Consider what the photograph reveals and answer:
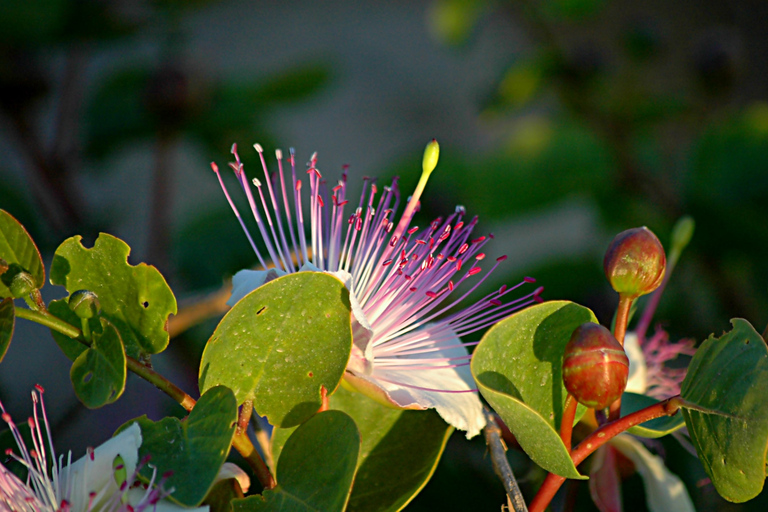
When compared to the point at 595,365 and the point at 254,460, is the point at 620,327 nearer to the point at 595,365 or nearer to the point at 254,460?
the point at 595,365

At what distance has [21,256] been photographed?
0.42 m

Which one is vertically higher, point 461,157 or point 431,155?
point 431,155

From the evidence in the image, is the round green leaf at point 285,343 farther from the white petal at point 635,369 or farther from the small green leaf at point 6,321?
the white petal at point 635,369

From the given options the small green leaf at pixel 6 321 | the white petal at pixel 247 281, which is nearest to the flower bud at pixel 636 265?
the white petal at pixel 247 281

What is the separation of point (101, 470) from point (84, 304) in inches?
3.9

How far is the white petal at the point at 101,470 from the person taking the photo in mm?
390

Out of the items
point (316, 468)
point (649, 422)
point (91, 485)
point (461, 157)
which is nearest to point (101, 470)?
point (91, 485)

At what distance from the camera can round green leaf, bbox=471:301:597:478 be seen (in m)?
0.38

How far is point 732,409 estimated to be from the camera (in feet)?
1.21

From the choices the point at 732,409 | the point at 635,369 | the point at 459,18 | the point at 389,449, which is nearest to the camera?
the point at 732,409

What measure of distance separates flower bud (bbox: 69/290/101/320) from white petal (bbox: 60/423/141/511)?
2.7 inches

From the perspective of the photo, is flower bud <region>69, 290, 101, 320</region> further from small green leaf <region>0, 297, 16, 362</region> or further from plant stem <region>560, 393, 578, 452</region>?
plant stem <region>560, 393, 578, 452</region>

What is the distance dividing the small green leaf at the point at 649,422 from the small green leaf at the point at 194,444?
0.24 m

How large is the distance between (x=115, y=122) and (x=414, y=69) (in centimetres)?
204
